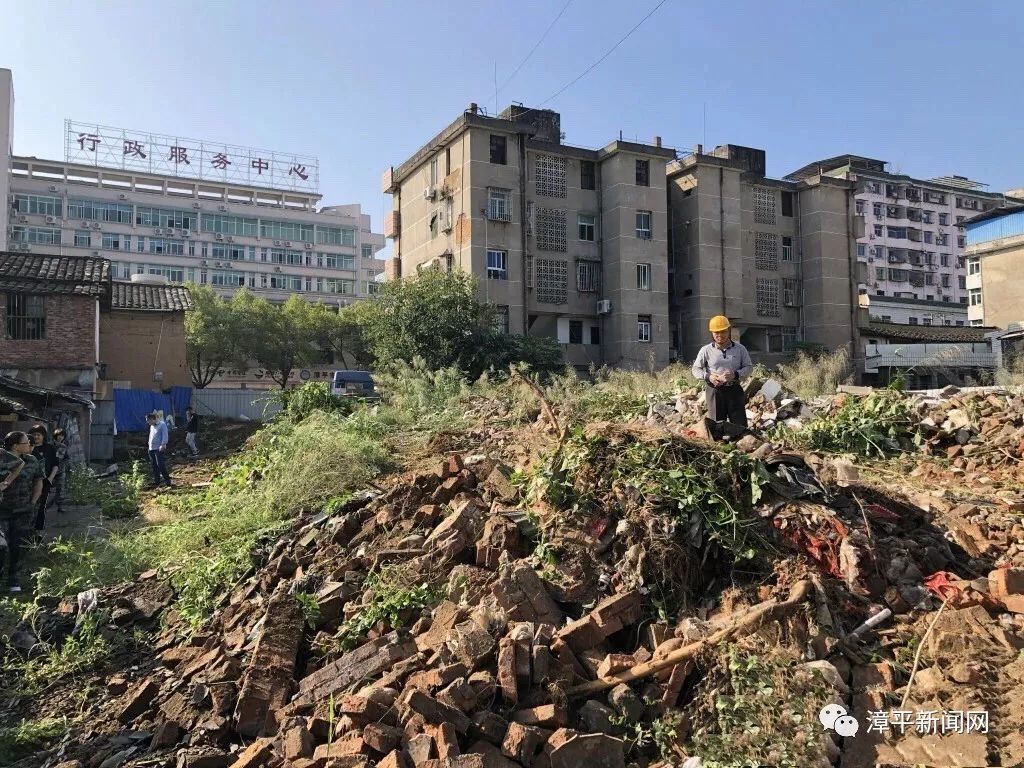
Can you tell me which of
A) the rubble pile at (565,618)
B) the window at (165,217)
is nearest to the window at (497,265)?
the rubble pile at (565,618)

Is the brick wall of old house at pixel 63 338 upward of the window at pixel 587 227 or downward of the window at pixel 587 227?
downward

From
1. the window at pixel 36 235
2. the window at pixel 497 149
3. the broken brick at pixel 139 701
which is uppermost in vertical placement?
the window at pixel 36 235

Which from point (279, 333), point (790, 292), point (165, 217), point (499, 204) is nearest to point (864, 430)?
point (499, 204)

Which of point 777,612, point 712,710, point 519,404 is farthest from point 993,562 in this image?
point 519,404

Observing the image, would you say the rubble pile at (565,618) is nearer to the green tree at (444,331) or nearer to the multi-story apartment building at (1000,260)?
the green tree at (444,331)

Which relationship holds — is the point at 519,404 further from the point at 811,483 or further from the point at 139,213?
the point at 139,213

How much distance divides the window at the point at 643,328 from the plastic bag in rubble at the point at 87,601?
91.8 feet

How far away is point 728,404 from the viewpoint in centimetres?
753

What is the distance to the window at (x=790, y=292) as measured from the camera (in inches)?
1441

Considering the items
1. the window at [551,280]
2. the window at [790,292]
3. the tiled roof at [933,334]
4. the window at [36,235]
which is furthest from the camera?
the window at [36,235]

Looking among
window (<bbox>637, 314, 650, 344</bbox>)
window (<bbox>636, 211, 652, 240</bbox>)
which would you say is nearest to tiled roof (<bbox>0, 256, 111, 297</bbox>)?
window (<bbox>637, 314, 650, 344</bbox>)

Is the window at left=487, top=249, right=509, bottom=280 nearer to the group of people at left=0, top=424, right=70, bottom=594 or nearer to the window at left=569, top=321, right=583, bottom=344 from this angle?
the window at left=569, top=321, right=583, bottom=344

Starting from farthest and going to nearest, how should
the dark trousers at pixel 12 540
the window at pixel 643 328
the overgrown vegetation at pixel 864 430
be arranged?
the window at pixel 643 328 < the overgrown vegetation at pixel 864 430 < the dark trousers at pixel 12 540

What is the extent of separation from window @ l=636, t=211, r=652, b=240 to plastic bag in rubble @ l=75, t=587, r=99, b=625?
2926 centimetres
